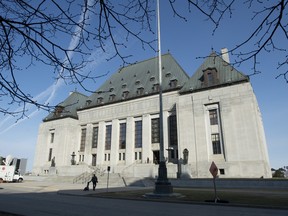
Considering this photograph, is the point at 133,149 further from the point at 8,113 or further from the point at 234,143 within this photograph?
the point at 8,113

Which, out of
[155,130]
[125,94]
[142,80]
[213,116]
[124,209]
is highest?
[142,80]

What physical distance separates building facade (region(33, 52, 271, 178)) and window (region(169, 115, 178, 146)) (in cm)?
18

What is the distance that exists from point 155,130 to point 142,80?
13987 millimetres

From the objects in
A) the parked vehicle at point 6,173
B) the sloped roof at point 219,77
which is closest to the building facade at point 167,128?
the sloped roof at point 219,77

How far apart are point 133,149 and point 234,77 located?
901 inches

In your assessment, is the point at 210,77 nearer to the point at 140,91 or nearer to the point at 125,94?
the point at 140,91

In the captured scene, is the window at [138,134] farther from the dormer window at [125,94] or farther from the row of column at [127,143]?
the dormer window at [125,94]

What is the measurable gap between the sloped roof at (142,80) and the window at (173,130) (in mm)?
5775

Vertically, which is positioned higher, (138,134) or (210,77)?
(210,77)

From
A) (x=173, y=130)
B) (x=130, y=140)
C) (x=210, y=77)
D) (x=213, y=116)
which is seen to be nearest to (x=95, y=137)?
(x=130, y=140)

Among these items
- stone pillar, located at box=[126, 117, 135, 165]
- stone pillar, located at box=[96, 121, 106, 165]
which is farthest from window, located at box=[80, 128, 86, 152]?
stone pillar, located at box=[126, 117, 135, 165]

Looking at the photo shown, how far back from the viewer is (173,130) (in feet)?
144

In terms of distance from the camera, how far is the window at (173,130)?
43216 millimetres

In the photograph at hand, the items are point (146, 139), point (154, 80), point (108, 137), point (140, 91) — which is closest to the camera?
point (146, 139)
